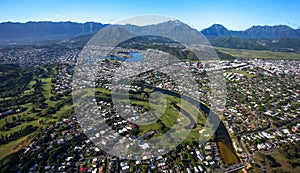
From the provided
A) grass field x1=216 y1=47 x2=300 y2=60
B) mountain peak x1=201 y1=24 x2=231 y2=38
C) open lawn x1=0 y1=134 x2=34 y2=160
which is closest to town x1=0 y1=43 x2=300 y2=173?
open lawn x1=0 y1=134 x2=34 y2=160

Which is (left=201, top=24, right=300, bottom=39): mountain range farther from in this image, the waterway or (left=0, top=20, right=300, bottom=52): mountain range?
the waterway

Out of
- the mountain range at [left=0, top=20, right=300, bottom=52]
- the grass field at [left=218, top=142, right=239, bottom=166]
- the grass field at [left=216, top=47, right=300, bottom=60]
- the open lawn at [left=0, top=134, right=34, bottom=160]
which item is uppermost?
the mountain range at [left=0, top=20, right=300, bottom=52]

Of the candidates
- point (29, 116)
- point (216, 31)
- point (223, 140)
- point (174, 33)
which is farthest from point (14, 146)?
point (216, 31)

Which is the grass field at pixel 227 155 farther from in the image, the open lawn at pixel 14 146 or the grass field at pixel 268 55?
the grass field at pixel 268 55

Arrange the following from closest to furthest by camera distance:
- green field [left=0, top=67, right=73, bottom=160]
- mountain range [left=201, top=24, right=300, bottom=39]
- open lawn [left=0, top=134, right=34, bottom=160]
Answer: open lawn [left=0, top=134, right=34, bottom=160], green field [left=0, top=67, right=73, bottom=160], mountain range [left=201, top=24, right=300, bottom=39]

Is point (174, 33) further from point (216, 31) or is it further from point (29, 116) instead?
point (29, 116)

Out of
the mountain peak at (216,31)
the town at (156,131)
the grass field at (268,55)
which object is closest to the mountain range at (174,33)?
the mountain peak at (216,31)

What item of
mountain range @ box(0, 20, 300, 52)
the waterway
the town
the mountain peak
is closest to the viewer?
the town

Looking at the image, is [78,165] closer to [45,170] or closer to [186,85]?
[45,170]
